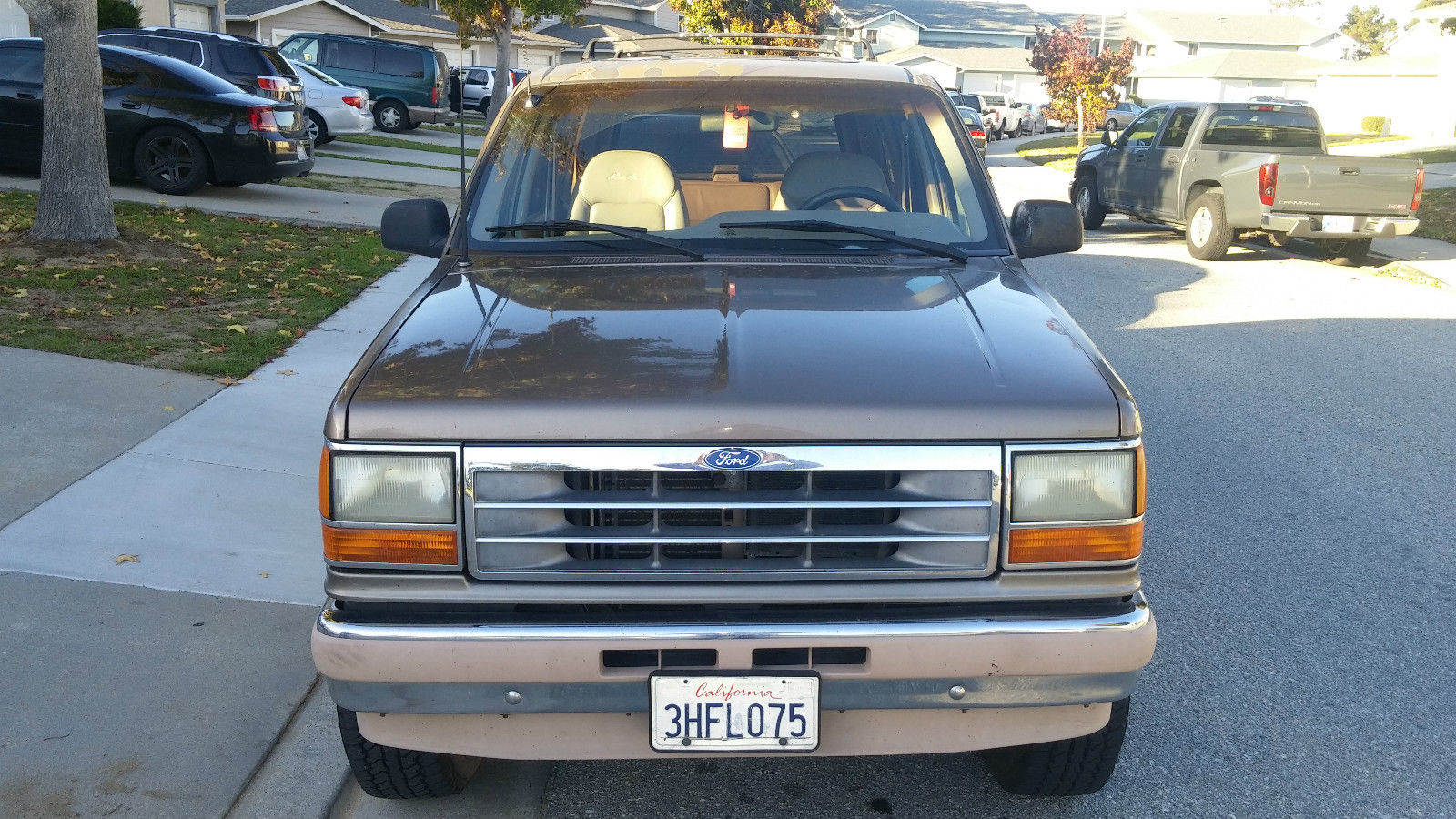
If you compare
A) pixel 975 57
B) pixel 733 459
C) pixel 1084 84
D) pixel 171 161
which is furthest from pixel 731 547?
pixel 975 57

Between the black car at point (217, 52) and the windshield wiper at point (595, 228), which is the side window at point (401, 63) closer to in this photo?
the black car at point (217, 52)

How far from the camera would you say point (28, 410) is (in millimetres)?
6227

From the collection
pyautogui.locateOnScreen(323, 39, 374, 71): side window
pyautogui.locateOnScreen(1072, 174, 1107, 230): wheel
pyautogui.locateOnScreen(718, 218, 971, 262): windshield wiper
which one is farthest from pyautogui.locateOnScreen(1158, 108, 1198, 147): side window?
pyautogui.locateOnScreen(323, 39, 374, 71): side window

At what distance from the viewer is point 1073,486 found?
279 centimetres

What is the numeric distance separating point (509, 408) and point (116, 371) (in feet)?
16.7

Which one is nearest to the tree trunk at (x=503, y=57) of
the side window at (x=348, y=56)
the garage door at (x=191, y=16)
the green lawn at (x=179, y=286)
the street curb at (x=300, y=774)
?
the side window at (x=348, y=56)

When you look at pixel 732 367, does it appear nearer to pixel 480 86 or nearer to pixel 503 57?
pixel 503 57

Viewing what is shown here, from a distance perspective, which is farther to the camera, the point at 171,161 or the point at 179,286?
the point at 171,161

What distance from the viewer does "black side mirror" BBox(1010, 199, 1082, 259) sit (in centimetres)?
430

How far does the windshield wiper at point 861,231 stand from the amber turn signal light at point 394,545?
5.34ft

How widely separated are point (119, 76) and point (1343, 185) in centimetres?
1274

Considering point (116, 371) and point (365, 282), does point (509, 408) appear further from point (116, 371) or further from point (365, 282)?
point (365, 282)

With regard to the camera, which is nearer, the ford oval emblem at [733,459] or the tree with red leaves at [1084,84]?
the ford oval emblem at [733,459]

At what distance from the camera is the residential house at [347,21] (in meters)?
43.5
